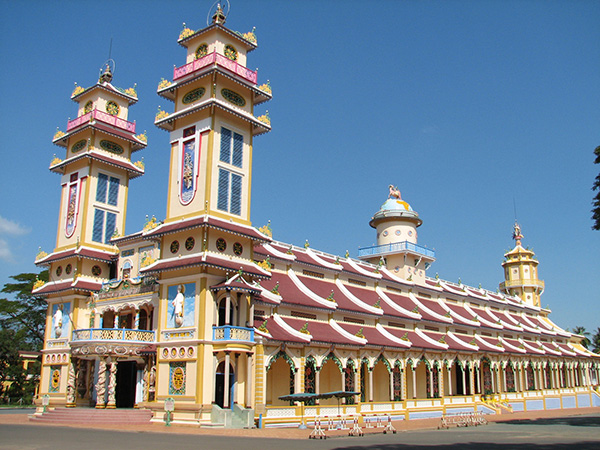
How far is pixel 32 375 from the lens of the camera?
6025 centimetres

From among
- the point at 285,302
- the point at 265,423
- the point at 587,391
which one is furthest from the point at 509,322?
the point at 265,423

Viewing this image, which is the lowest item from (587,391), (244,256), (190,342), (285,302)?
(587,391)

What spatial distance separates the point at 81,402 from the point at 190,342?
11272mm

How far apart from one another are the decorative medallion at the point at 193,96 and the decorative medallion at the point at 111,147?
982 cm

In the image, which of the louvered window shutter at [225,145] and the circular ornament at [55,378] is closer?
the louvered window shutter at [225,145]

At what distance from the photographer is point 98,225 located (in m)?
40.7

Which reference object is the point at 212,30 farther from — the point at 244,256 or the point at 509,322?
the point at 509,322

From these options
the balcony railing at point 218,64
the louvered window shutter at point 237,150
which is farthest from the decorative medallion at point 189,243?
the balcony railing at point 218,64

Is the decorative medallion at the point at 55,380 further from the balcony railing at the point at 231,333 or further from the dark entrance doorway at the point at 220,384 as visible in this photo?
the balcony railing at the point at 231,333

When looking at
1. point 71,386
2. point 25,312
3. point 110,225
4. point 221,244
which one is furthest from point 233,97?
point 25,312

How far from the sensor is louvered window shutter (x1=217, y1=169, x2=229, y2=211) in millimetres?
32781

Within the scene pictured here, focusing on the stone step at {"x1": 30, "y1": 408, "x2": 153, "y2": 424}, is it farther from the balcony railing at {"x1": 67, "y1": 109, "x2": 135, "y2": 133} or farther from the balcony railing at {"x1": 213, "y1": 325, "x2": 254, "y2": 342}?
the balcony railing at {"x1": 67, "y1": 109, "x2": 135, "y2": 133}

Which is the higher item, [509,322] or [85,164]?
[85,164]

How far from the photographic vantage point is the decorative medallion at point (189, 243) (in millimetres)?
31938
